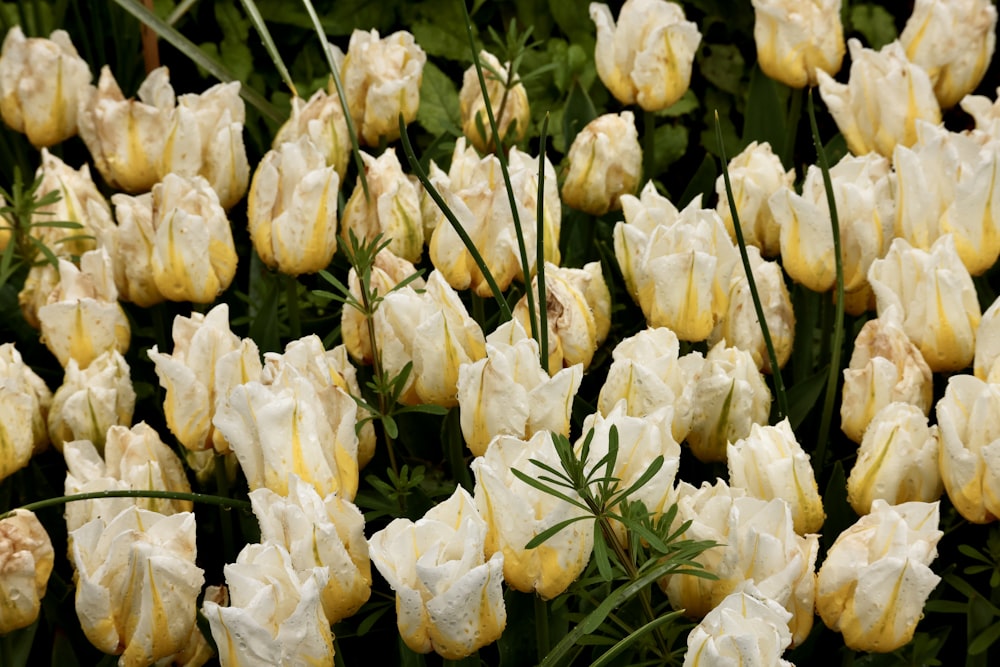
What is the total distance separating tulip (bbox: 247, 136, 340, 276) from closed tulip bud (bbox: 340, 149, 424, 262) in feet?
0.18

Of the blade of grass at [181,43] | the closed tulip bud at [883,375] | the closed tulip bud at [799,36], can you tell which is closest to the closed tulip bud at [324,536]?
the closed tulip bud at [883,375]

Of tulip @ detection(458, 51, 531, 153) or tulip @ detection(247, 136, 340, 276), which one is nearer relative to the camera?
tulip @ detection(247, 136, 340, 276)

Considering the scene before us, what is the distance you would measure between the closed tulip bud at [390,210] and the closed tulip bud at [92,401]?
29 centimetres

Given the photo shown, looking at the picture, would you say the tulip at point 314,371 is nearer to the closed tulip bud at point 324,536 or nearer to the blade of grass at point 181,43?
the closed tulip bud at point 324,536

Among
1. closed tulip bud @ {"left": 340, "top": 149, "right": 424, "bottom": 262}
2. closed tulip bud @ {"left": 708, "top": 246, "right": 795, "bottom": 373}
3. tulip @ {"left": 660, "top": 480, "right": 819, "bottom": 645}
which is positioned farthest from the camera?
closed tulip bud @ {"left": 340, "top": 149, "right": 424, "bottom": 262}

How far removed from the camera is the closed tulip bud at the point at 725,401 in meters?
1.16

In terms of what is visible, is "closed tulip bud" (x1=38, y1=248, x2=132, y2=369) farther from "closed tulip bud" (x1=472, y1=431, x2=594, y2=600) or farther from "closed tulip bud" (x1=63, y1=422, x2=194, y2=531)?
"closed tulip bud" (x1=472, y1=431, x2=594, y2=600)

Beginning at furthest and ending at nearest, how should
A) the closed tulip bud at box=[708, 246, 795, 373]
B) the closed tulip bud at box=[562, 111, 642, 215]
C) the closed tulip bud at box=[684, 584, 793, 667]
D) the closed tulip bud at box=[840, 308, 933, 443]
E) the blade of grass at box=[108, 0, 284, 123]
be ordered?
the blade of grass at box=[108, 0, 284, 123] < the closed tulip bud at box=[562, 111, 642, 215] < the closed tulip bud at box=[708, 246, 795, 373] < the closed tulip bud at box=[840, 308, 933, 443] < the closed tulip bud at box=[684, 584, 793, 667]

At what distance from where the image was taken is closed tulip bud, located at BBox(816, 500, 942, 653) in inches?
37.4

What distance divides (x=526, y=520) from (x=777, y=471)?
0.23m

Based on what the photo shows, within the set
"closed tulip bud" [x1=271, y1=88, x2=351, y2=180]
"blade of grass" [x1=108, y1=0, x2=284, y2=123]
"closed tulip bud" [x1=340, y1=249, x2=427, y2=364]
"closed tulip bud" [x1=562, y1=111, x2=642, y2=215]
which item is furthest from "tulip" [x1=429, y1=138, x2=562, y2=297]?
"blade of grass" [x1=108, y1=0, x2=284, y2=123]

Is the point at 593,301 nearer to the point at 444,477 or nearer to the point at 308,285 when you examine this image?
the point at 444,477

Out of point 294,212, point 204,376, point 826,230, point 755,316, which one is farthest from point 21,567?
point 826,230

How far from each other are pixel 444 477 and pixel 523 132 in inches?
20.8
